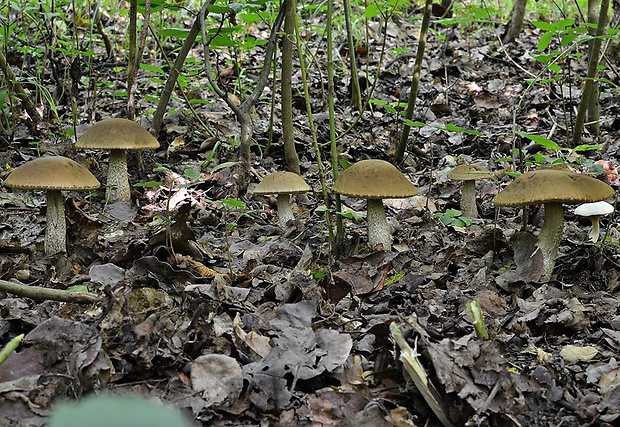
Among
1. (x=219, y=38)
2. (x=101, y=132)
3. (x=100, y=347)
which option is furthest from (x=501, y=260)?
Result: (x=101, y=132)

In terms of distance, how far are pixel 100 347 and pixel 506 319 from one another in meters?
2.10

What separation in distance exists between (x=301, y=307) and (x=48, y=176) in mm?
2161

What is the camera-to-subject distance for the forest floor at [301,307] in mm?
2330

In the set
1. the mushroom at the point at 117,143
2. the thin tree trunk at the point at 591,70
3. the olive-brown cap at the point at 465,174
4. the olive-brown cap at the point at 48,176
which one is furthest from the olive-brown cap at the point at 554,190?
the mushroom at the point at 117,143

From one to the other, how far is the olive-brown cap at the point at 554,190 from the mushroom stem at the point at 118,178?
3.74m

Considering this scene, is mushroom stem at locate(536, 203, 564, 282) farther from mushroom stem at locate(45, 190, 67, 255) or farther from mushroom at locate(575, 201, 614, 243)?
mushroom stem at locate(45, 190, 67, 255)

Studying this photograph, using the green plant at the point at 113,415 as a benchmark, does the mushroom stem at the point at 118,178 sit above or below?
below

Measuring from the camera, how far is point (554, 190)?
11.5ft

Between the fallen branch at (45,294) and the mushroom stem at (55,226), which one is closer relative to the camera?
the fallen branch at (45,294)

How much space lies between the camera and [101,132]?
555 cm

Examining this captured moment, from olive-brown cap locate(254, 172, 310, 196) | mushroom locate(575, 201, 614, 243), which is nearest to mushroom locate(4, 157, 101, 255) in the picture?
olive-brown cap locate(254, 172, 310, 196)

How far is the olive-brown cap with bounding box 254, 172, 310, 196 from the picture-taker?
5180mm

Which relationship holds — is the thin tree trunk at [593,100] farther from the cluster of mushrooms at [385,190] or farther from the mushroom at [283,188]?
the mushroom at [283,188]

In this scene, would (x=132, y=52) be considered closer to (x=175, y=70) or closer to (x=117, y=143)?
(x=175, y=70)
